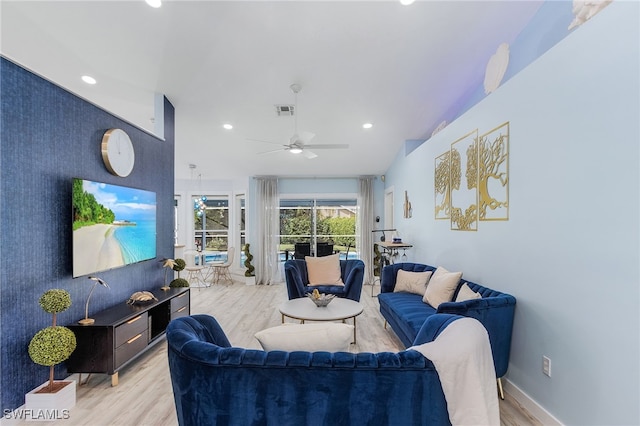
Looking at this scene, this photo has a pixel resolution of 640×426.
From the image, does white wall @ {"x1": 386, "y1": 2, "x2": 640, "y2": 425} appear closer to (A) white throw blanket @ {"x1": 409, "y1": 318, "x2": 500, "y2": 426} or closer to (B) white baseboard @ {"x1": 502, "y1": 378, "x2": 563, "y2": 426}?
(B) white baseboard @ {"x1": 502, "y1": 378, "x2": 563, "y2": 426}

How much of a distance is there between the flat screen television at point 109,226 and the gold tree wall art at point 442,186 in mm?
3680

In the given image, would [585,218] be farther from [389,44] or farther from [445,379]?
[389,44]

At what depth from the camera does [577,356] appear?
1.79m

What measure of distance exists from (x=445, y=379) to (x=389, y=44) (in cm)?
309

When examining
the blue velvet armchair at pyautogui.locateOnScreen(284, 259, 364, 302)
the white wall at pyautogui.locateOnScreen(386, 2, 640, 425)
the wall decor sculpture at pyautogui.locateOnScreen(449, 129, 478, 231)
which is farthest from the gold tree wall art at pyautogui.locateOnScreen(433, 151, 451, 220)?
the blue velvet armchair at pyautogui.locateOnScreen(284, 259, 364, 302)

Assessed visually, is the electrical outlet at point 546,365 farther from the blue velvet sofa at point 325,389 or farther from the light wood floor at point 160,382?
the blue velvet sofa at point 325,389

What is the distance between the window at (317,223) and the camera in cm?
728

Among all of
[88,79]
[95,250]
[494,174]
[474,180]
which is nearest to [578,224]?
[494,174]

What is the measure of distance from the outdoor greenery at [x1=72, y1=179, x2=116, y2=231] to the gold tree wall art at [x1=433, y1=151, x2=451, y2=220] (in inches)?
149

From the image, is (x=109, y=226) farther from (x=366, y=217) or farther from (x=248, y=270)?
(x=366, y=217)

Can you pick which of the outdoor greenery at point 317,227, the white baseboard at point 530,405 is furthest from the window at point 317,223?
the white baseboard at point 530,405

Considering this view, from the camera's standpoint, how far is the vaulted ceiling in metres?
2.61

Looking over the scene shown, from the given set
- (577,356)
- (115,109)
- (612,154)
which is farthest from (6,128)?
(577,356)

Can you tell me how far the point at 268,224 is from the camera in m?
6.95
